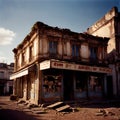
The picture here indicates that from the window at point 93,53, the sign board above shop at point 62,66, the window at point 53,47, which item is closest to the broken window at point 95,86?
the sign board above shop at point 62,66

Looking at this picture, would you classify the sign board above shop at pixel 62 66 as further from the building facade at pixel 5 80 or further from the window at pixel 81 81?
the building facade at pixel 5 80

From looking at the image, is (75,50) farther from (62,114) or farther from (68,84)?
(62,114)

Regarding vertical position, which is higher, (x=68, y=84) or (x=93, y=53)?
(x=93, y=53)

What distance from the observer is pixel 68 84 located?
1806cm

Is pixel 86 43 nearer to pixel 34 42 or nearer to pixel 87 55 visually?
pixel 87 55

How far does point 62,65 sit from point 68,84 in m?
4.39

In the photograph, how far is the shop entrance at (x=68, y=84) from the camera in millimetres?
17641

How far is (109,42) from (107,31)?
170 cm

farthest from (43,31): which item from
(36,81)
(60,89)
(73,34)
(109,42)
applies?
(109,42)

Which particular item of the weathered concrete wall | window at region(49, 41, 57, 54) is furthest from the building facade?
window at region(49, 41, 57, 54)

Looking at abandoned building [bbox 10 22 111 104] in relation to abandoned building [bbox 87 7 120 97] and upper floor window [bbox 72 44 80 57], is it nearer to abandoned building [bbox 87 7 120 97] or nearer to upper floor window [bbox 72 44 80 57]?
upper floor window [bbox 72 44 80 57]

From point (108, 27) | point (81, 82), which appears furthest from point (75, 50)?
point (108, 27)

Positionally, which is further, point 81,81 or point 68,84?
point 81,81

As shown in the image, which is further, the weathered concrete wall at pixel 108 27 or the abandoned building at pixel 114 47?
the weathered concrete wall at pixel 108 27
